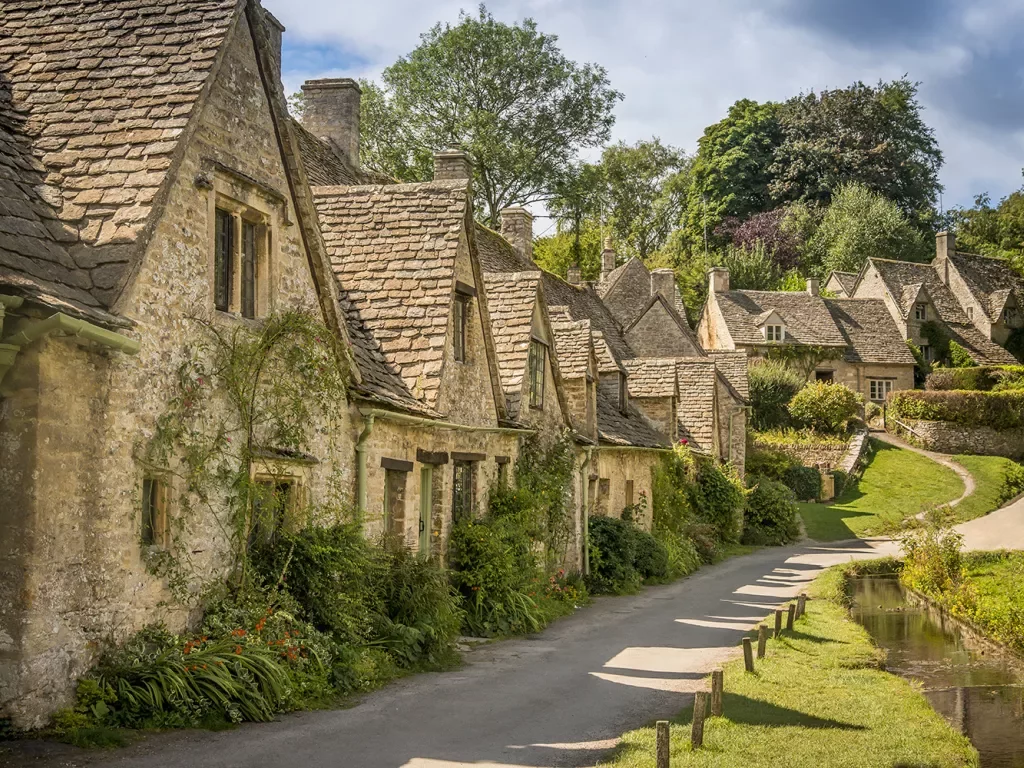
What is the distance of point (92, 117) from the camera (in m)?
12.0

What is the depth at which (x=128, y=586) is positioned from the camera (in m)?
10.6

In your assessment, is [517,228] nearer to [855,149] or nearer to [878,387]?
[878,387]

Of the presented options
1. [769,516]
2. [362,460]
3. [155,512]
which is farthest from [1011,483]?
[155,512]

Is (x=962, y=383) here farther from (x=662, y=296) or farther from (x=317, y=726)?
(x=317, y=726)

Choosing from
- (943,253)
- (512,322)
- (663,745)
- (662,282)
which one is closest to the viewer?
(663,745)

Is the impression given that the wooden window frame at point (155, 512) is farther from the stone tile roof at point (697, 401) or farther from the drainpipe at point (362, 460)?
the stone tile roof at point (697, 401)

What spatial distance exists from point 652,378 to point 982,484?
846 inches

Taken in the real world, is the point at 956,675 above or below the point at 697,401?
below

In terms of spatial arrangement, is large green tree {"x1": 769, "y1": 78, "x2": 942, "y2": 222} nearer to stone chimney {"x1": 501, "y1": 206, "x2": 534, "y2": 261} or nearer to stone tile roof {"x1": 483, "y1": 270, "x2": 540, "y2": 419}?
stone chimney {"x1": 501, "y1": 206, "x2": 534, "y2": 261}

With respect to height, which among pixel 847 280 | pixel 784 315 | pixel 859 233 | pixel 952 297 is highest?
pixel 859 233

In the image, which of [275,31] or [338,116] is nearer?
[275,31]

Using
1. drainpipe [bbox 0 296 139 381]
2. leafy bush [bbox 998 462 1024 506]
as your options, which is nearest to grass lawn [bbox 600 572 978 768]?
drainpipe [bbox 0 296 139 381]

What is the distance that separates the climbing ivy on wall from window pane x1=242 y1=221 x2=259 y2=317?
0.26 metres

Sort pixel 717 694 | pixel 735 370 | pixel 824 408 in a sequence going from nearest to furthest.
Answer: pixel 717 694, pixel 735 370, pixel 824 408
